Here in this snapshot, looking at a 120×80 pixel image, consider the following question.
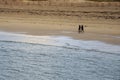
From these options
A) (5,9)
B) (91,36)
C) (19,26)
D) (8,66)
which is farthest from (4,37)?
(5,9)

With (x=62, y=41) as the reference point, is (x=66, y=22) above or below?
above

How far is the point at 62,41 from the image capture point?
17406mm

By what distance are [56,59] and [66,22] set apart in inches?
311

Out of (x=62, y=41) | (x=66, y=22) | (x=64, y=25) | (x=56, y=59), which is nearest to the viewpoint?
(x=56, y=59)

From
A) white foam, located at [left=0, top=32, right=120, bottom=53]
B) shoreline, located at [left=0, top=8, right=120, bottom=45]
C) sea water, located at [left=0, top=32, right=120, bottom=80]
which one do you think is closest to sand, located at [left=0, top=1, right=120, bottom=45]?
shoreline, located at [left=0, top=8, right=120, bottom=45]

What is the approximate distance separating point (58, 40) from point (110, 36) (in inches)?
95.3

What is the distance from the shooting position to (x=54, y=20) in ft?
76.3

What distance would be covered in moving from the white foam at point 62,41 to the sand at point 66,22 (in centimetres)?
61

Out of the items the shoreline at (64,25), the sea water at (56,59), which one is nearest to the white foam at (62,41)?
the sea water at (56,59)

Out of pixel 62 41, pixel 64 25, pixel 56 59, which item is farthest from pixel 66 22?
pixel 56 59

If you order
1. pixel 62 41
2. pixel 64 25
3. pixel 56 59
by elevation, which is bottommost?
pixel 56 59

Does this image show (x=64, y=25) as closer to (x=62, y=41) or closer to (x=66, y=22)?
(x=66, y=22)

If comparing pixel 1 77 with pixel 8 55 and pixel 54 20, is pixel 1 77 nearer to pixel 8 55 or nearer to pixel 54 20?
pixel 8 55

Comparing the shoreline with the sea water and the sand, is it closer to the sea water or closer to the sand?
the sand
